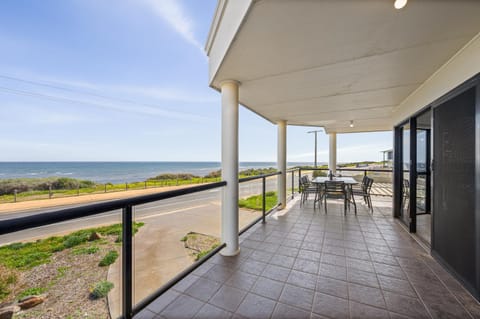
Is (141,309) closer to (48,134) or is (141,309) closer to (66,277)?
(66,277)

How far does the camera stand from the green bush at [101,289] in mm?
1304

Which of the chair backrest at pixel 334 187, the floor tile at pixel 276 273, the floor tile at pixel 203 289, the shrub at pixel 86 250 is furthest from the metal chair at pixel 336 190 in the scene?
the shrub at pixel 86 250

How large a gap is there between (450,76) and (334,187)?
3136mm

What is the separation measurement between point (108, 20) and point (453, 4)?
7329 millimetres

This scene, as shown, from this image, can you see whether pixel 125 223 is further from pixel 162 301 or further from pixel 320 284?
pixel 320 284

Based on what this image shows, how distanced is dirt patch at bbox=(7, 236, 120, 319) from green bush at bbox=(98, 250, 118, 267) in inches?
1.0

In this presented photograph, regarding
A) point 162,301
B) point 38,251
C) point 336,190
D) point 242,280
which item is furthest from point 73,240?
point 336,190

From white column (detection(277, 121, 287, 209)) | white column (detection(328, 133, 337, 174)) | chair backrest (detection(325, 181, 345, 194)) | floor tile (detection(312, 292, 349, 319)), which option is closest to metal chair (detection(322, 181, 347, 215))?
chair backrest (detection(325, 181, 345, 194))

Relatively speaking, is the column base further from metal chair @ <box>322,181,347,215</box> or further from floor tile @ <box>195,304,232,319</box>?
metal chair @ <box>322,181,347,215</box>

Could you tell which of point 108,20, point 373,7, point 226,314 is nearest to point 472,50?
point 373,7

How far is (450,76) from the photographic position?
196 centimetres

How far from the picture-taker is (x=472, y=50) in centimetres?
163

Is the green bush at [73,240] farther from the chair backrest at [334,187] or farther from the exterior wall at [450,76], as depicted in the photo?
the chair backrest at [334,187]

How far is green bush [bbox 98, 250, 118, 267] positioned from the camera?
135cm
